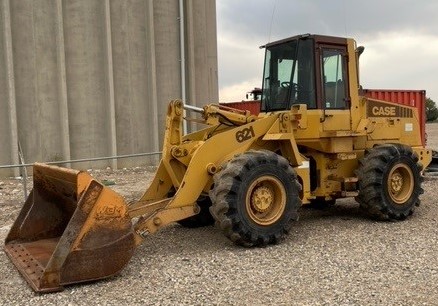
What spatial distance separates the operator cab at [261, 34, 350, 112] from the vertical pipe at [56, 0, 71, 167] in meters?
7.62

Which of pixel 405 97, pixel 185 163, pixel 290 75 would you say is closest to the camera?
pixel 185 163

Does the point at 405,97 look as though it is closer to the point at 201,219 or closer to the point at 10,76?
the point at 201,219

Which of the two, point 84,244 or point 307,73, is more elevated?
point 307,73

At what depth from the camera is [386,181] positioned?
757 cm

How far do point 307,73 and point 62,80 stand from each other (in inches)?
330

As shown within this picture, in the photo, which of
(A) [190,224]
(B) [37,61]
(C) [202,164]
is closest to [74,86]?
(B) [37,61]

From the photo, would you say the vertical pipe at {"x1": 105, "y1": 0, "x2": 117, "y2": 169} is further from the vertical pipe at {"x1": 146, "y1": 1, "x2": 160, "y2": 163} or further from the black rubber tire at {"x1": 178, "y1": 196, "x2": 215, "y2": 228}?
the black rubber tire at {"x1": 178, "y1": 196, "x2": 215, "y2": 228}

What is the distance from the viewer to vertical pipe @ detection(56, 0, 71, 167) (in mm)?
13703

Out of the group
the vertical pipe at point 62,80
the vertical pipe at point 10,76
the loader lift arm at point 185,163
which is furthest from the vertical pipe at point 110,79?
the loader lift arm at point 185,163

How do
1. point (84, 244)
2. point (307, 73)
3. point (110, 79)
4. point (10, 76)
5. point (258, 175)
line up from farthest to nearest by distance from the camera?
1. point (110, 79)
2. point (10, 76)
3. point (307, 73)
4. point (258, 175)
5. point (84, 244)

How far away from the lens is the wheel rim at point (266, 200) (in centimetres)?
632

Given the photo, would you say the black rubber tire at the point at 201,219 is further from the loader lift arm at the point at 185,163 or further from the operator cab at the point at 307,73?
the operator cab at the point at 307,73

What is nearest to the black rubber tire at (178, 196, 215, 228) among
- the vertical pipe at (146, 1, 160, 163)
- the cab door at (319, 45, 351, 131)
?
the cab door at (319, 45, 351, 131)

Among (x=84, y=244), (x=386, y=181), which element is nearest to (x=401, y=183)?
(x=386, y=181)
